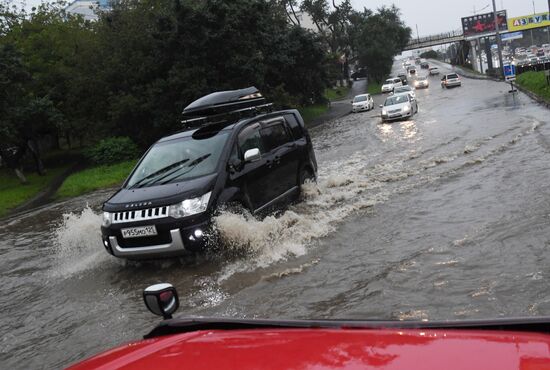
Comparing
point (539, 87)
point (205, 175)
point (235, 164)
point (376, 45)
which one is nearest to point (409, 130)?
point (539, 87)

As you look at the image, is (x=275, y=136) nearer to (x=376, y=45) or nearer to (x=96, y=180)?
(x=96, y=180)

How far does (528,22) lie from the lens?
8356cm

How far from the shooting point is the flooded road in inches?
204

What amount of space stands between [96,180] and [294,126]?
1567cm

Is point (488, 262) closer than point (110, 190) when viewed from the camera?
Yes

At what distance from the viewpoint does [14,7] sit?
41188mm

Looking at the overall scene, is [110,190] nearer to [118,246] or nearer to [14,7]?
[118,246]

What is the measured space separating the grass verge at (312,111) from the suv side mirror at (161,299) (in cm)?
3795

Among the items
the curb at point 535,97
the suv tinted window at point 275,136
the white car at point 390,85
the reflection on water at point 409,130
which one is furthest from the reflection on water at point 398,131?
the white car at point 390,85

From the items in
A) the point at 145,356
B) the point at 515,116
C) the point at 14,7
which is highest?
the point at 14,7

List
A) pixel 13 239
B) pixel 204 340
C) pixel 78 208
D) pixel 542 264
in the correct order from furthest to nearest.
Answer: pixel 78 208 → pixel 13 239 → pixel 542 264 → pixel 204 340

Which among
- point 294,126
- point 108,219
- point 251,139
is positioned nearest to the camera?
point 108,219

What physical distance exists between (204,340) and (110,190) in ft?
63.2

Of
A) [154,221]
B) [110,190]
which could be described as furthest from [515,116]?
[154,221]
